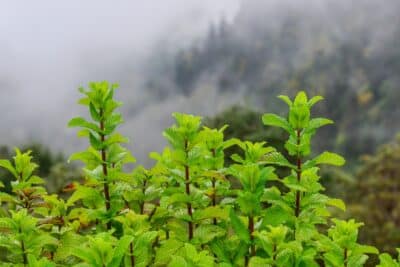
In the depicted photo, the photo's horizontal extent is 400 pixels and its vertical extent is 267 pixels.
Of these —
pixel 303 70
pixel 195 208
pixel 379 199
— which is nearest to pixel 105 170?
pixel 195 208

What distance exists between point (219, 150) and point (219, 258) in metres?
0.41

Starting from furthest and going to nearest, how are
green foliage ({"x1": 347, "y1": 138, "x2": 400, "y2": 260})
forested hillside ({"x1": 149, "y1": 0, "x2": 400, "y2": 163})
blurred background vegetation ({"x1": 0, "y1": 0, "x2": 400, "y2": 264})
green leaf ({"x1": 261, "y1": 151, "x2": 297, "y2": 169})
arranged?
forested hillside ({"x1": 149, "y1": 0, "x2": 400, "y2": 163}) < blurred background vegetation ({"x1": 0, "y1": 0, "x2": 400, "y2": 264}) < green foliage ({"x1": 347, "y1": 138, "x2": 400, "y2": 260}) < green leaf ({"x1": 261, "y1": 151, "x2": 297, "y2": 169})

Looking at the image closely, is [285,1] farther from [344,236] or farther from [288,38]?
[344,236]

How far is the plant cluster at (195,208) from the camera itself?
5.62 feet

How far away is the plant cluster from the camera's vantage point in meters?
1.71

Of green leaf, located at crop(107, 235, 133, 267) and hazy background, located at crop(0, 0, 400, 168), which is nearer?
green leaf, located at crop(107, 235, 133, 267)

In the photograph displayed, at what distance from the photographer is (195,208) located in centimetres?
197

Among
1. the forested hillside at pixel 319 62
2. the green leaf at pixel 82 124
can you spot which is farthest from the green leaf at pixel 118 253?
the forested hillside at pixel 319 62

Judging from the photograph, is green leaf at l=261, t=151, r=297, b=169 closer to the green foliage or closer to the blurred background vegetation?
the green foliage

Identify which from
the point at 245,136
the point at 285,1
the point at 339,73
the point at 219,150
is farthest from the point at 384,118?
the point at 219,150

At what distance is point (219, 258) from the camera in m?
1.83

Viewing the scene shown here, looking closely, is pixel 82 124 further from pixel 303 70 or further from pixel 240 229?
pixel 303 70

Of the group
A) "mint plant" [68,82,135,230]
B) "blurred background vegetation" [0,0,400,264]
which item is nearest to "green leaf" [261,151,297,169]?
"mint plant" [68,82,135,230]

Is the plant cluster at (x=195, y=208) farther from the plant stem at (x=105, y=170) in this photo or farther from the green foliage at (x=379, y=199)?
the green foliage at (x=379, y=199)
